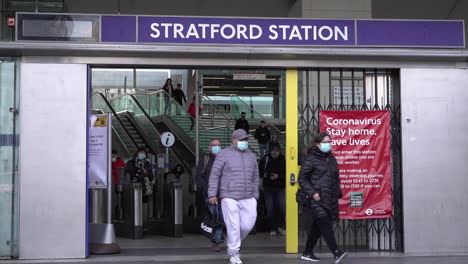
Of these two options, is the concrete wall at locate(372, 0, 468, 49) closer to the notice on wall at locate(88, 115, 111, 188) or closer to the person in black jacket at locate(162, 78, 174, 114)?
the person in black jacket at locate(162, 78, 174, 114)

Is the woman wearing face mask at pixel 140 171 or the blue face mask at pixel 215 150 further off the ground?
the blue face mask at pixel 215 150

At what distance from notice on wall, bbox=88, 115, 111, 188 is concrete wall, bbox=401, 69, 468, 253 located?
14.0ft

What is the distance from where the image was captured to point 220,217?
33.0 ft

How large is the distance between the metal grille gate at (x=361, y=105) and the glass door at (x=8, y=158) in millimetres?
4002

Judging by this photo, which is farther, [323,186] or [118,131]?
[118,131]

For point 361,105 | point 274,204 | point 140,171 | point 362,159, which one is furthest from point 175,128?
point 362,159

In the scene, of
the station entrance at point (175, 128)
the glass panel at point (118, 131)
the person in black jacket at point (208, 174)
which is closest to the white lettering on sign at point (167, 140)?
the station entrance at point (175, 128)

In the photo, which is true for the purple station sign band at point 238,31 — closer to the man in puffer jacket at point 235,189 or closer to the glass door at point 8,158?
the glass door at point 8,158

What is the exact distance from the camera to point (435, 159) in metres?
9.99

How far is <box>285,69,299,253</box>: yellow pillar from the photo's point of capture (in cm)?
989

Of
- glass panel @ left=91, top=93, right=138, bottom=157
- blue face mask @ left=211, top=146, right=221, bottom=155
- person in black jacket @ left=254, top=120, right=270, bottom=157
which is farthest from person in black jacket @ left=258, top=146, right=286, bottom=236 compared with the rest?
glass panel @ left=91, top=93, right=138, bottom=157

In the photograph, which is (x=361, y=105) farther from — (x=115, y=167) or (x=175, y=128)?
(x=175, y=128)

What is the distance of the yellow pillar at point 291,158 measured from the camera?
9.89 meters

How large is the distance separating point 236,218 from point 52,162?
2675mm
